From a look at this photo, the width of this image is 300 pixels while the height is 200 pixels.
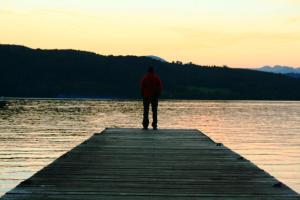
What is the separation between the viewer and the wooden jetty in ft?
27.1

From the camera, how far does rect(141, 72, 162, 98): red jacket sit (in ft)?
71.4

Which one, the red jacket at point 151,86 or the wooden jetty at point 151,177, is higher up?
the red jacket at point 151,86

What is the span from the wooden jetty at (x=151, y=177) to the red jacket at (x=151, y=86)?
6320 mm

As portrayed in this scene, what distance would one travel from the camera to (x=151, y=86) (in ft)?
71.9

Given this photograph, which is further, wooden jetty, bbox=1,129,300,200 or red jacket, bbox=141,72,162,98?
red jacket, bbox=141,72,162,98

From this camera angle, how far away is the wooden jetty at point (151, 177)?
827cm

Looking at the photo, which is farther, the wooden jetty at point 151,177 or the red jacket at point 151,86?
the red jacket at point 151,86

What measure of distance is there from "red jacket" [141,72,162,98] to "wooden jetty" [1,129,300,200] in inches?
249

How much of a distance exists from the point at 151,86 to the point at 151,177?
12.1m

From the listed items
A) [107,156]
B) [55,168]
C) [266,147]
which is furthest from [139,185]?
[266,147]

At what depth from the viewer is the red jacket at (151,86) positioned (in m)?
21.8

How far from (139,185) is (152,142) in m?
8.22

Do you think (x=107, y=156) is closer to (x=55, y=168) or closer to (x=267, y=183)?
(x=55, y=168)

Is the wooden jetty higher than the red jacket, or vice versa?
the red jacket
